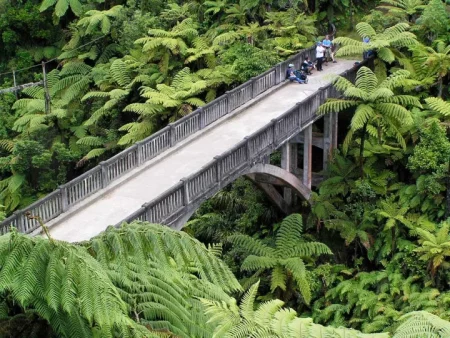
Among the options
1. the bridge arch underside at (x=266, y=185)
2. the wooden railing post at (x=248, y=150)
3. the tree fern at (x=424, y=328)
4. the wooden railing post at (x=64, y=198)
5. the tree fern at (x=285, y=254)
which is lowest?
the tree fern at (x=285, y=254)

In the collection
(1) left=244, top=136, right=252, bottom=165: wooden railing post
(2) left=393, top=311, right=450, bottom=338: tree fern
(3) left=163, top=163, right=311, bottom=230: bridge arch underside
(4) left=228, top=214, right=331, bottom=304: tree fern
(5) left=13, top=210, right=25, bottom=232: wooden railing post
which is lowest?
(4) left=228, top=214, right=331, bottom=304: tree fern

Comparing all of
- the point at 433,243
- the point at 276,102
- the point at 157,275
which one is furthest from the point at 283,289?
the point at 157,275

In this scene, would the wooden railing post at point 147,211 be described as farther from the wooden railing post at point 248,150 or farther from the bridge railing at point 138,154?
the wooden railing post at point 248,150

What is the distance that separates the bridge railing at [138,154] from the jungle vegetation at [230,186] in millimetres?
2699

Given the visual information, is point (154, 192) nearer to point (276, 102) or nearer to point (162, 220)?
point (162, 220)

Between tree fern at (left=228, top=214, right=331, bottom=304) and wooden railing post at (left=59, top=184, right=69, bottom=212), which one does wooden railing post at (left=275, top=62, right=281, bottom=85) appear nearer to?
tree fern at (left=228, top=214, right=331, bottom=304)

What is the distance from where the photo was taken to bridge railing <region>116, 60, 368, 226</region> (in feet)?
48.6

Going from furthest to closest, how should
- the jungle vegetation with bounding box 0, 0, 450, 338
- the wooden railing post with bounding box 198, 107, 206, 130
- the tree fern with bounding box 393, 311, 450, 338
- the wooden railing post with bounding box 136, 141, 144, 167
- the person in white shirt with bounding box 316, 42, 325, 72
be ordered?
the person in white shirt with bounding box 316, 42, 325, 72 < the wooden railing post with bounding box 198, 107, 206, 130 < the wooden railing post with bounding box 136, 141, 144, 167 < the tree fern with bounding box 393, 311, 450, 338 < the jungle vegetation with bounding box 0, 0, 450, 338

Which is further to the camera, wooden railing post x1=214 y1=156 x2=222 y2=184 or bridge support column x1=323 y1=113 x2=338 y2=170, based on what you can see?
bridge support column x1=323 y1=113 x2=338 y2=170

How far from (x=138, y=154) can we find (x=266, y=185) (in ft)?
18.7

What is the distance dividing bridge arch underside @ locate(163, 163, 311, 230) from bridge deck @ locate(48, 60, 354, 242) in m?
0.87

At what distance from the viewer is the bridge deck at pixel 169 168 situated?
14.8 meters

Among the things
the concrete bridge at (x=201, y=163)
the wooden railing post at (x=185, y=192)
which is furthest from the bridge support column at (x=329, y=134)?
the wooden railing post at (x=185, y=192)

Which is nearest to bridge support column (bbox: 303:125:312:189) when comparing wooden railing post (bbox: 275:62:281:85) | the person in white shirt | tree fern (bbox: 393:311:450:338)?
wooden railing post (bbox: 275:62:281:85)
